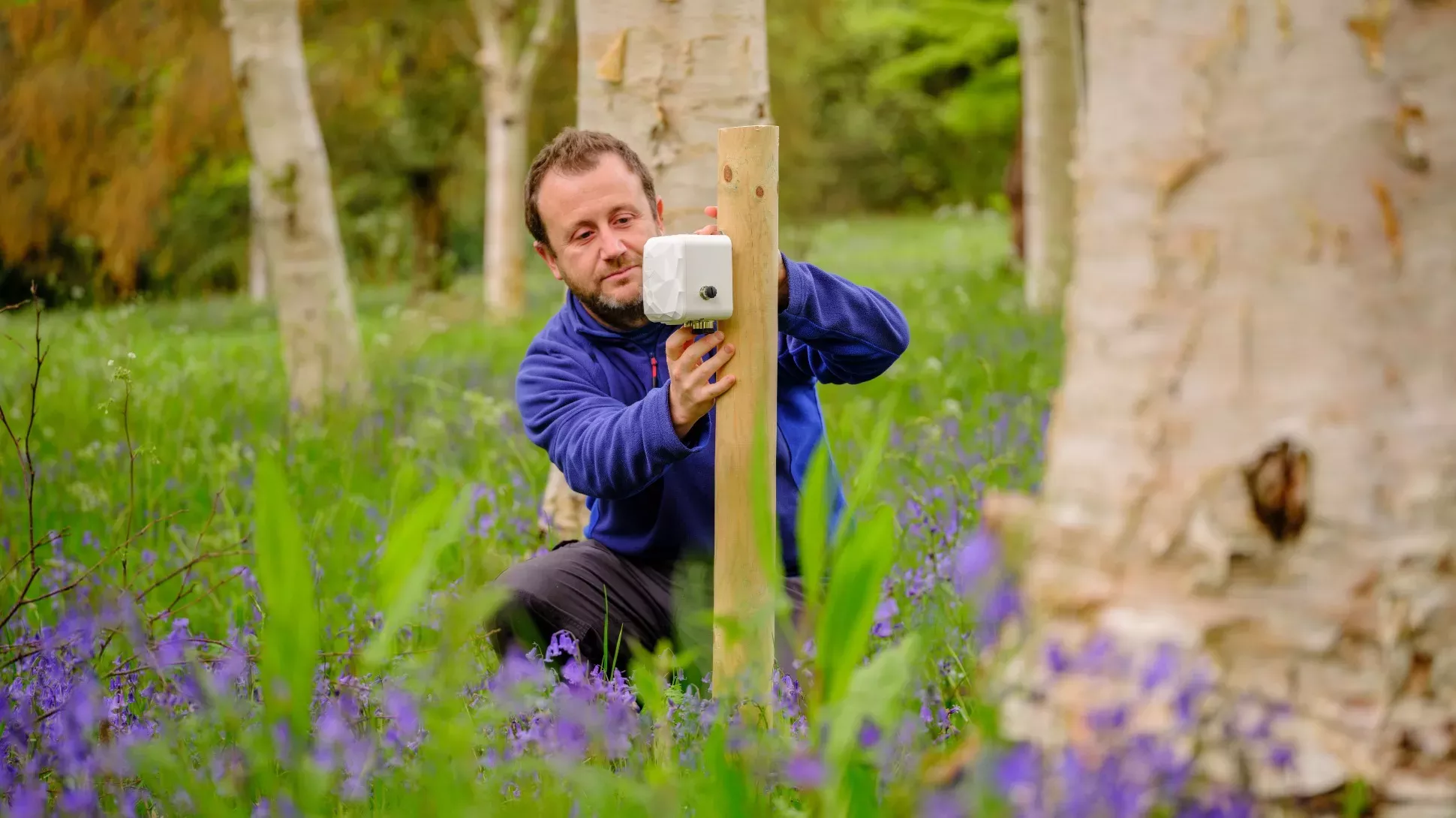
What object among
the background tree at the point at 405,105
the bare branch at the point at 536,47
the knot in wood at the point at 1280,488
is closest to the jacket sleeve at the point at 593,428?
the knot in wood at the point at 1280,488

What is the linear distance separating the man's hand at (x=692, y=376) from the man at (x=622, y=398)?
79 mm

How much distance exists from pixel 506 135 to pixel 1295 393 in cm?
1208

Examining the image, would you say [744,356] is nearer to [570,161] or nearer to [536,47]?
[570,161]

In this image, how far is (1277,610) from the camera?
1178mm

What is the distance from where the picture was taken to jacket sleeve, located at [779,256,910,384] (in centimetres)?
222

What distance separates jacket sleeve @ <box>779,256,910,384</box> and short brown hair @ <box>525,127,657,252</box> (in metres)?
0.44

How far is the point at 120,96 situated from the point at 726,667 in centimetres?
1325

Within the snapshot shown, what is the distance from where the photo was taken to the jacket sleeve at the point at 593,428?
2.13 m

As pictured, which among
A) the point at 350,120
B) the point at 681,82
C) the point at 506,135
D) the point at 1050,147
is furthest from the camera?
the point at 350,120

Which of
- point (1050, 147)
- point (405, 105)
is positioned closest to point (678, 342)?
point (1050, 147)

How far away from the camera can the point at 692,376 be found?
196 cm

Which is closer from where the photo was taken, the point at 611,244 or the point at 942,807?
the point at 942,807

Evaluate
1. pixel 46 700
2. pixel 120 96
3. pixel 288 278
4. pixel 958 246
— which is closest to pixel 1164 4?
pixel 46 700

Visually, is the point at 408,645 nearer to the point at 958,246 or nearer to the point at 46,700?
the point at 46,700
